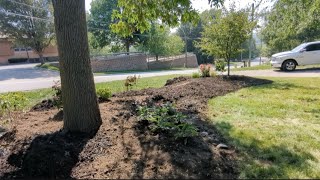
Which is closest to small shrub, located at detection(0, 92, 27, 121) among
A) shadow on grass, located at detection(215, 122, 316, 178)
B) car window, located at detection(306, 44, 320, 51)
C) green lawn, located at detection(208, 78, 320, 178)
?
green lawn, located at detection(208, 78, 320, 178)

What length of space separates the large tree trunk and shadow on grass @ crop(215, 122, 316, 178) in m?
2.32

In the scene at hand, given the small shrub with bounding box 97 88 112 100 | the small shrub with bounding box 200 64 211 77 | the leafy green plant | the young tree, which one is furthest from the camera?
the small shrub with bounding box 200 64 211 77

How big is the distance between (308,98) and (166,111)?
4.67 m

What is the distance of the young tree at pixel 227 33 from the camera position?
11.2 metres

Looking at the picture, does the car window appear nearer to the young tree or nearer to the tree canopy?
the young tree

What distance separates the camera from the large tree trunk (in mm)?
4152

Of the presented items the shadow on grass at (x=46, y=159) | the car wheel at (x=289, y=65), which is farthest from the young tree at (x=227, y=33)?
the shadow on grass at (x=46, y=159)

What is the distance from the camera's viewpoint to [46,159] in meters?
3.39

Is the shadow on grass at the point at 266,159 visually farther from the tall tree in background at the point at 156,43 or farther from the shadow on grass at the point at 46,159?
the tall tree in background at the point at 156,43

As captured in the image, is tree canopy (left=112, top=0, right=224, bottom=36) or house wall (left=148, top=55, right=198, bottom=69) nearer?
tree canopy (left=112, top=0, right=224, bottom=36)

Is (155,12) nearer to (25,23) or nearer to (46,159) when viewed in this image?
(46,159)

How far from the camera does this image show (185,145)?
3.88m

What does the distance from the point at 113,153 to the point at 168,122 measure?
1067mm

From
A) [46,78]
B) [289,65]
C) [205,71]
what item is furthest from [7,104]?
[46,78]
